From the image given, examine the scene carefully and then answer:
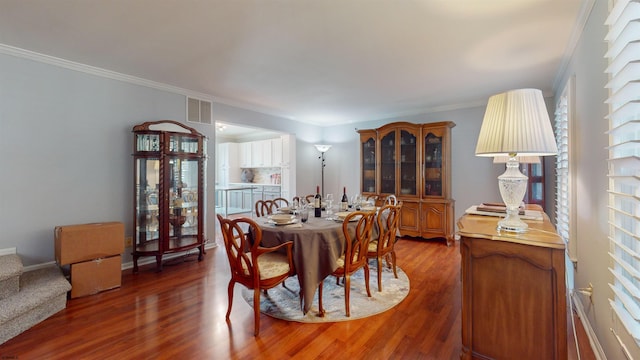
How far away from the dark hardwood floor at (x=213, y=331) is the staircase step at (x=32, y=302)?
7cm

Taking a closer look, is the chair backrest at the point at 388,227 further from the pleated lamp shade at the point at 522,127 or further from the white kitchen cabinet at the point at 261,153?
the white kitchen cabinet at the point at 261,153

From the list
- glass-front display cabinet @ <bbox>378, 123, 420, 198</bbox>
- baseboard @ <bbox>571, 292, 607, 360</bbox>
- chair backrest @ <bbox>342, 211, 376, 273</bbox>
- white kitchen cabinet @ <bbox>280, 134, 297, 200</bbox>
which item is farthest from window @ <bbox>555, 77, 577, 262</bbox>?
white kitchen cabinet @ <bbox>280, 134, 297, 200</bbox>

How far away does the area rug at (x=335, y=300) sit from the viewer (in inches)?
93.1

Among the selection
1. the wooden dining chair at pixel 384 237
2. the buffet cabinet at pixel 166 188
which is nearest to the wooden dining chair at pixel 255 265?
the wooden dining chair at pixel 384 237

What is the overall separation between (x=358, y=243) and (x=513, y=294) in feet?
Answer: 3.77

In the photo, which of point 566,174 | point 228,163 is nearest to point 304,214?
point 566,174

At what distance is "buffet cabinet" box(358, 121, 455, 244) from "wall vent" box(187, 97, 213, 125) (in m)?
2.95

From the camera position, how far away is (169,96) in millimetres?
3836

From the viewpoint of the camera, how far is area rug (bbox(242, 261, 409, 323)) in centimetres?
237

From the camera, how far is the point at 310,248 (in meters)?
2.30

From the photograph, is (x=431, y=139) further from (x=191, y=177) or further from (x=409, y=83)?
(x=191, y=177)

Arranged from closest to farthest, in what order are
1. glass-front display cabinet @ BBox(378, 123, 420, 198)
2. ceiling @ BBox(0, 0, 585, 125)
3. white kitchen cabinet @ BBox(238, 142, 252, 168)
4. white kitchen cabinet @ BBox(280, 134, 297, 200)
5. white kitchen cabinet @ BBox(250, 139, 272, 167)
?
1. ceiling @ BBox(0, 0, 585, 125)
2. glass-front display cabinet @ BBox(378, 123, 420, 198)
3. white kitchen cabinet @ BBox(280, 134, 297, 200)
4. white kitchen cabinet @ BBox(250, 139, 272, 167)
5. white kitchen cabinet @ BBox(238, 142, 252, 168)

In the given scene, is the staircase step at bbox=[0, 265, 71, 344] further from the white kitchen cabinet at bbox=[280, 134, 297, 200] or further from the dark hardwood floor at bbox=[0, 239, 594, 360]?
the white kitchen cabinet at bbox=[280, 134, 297, 200]

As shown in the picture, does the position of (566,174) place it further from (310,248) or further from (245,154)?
(245,154)
